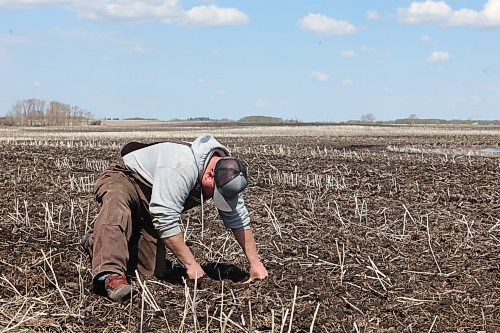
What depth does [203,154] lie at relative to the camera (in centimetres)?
484

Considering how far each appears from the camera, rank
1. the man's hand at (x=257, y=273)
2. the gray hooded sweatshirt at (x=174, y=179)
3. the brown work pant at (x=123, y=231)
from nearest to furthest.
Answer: the gray hooded sweatshirt at (x=174, y=179) → the brown work pant at (x=123, y=231) → the man's hand at (x=257, y=273)

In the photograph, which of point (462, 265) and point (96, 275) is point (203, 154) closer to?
point (96, 275)

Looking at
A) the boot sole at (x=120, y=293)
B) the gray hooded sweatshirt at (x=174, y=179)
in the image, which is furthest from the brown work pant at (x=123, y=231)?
the gray hooded sweatshirt at (x=174, y=179)

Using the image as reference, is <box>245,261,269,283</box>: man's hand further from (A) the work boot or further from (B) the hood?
(A) the work boot

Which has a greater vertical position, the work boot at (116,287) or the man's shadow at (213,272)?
the work boot at (116,287)

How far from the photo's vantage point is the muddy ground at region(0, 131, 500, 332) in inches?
170

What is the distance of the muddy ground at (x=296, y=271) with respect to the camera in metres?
4.31

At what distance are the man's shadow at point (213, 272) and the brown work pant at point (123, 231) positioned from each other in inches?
5.5

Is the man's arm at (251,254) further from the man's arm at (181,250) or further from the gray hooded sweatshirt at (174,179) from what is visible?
the gray hooded sweatshirt at (174,179)

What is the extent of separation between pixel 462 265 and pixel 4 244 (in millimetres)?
4145

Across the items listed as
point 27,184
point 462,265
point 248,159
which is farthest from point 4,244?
point 248,159

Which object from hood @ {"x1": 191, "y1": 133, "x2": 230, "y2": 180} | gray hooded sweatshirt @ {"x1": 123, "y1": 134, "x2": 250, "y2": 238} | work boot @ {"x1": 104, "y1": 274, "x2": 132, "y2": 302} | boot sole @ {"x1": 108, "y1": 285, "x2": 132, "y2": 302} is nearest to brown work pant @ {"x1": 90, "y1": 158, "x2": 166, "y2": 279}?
work boot @ {"x1": 104, "y1": 274, "x2": 132, "y2": 302}

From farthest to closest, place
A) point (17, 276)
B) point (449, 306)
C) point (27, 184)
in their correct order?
point (27, 184), point (17, 276), point (449, 306)

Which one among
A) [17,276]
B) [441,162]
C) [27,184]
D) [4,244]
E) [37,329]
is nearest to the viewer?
[37,329]
